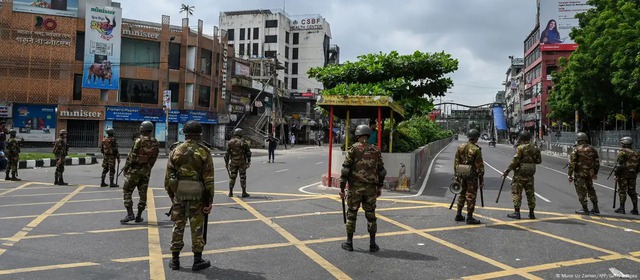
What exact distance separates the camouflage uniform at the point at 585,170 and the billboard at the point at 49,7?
3278 centimetres

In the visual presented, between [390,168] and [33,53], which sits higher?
[33,53]

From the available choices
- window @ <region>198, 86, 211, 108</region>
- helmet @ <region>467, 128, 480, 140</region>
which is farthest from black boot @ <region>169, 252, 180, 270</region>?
window @ <region>198, 86, 211, 108</region>

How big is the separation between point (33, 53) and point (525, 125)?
6855 cm

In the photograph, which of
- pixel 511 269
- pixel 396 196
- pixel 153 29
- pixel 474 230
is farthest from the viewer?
pixel 153 29

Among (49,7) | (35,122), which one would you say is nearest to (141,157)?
(35,122)

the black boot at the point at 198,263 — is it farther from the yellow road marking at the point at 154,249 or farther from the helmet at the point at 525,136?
the helmet at the point at 525,136

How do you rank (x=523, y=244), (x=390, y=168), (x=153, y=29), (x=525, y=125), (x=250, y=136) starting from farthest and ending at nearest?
(x=525, y=125) → (x=250, y=136) → (x=153, y=29) → (x=390, y=168) → (x=523, y=244)

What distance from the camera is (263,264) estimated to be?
17.3 ft

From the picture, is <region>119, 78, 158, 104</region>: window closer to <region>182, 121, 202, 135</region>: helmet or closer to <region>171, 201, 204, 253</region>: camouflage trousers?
<region>182, 121, 202, 135</region>: helmet

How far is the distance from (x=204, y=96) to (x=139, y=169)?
3129 centimetres

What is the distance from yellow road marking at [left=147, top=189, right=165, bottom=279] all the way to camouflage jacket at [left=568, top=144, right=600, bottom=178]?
7752 millimetres

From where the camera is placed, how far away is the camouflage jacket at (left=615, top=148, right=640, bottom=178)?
9438mm

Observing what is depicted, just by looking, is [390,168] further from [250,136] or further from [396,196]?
[250,136]

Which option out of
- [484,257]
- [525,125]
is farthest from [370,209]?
[525,125]
